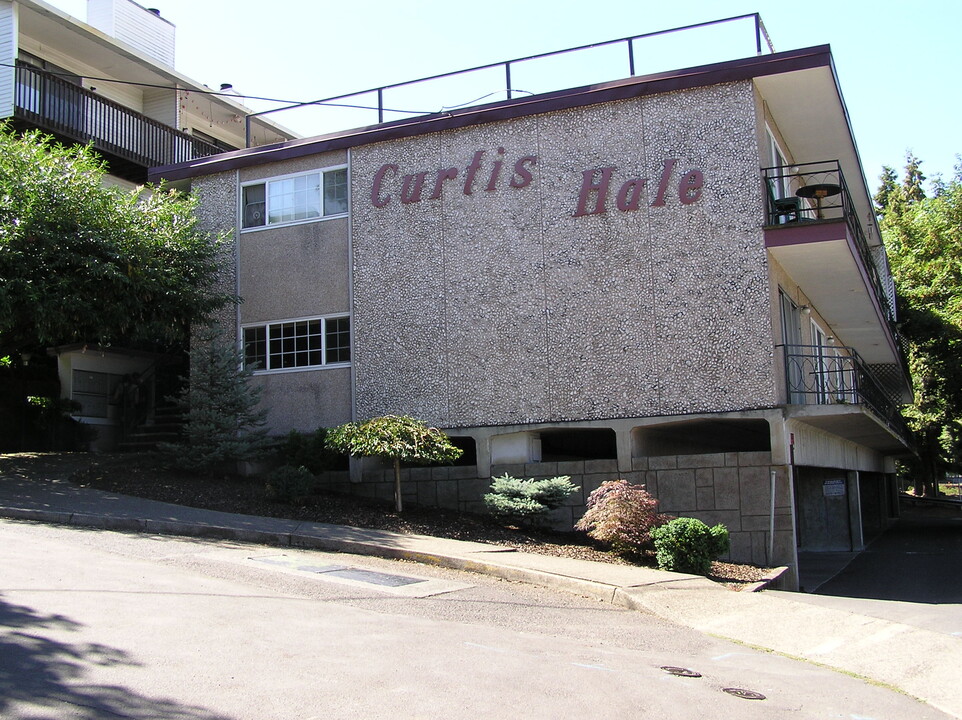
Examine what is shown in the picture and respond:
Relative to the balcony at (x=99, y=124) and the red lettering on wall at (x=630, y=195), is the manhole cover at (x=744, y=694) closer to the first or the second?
the red lettering on wall at (x=630, y=195)

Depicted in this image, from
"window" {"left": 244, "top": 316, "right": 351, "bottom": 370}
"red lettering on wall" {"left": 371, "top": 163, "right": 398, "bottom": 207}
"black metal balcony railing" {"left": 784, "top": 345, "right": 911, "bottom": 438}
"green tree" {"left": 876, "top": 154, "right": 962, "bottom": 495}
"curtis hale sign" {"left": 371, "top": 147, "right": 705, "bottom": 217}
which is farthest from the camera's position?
"green tree" {"left": 876, "top": 154, "right": 962, "bottom": 495}

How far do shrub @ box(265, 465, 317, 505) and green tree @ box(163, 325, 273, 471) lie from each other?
Answer: 1318mm

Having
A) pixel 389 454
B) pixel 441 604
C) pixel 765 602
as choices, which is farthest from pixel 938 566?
pixel 441 604

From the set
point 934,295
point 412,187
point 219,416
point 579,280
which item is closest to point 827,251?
point 579,280

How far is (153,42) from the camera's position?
28203 mm

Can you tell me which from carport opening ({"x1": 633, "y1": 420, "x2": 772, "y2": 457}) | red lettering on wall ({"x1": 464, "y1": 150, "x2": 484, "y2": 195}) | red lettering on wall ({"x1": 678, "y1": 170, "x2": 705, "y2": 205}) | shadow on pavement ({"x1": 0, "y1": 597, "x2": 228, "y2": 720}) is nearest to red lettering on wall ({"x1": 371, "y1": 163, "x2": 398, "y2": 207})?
red lettering on wall ({"x1": 464, "y1": 150, "x2": 484, "y2": 195})

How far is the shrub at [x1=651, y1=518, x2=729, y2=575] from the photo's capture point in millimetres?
12359

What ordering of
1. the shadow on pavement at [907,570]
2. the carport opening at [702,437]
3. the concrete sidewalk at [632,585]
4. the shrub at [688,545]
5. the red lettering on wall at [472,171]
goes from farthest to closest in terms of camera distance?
the red lettering on wall at [472,171] → the carport opening at [702,437] → the shadow on pavement at [907,570] → the shrub at [688,545] → the concrete sidewalk at [632,585]

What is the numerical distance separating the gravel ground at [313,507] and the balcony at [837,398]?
2723 millimetres

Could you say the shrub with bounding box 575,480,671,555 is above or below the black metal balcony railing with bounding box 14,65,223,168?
below

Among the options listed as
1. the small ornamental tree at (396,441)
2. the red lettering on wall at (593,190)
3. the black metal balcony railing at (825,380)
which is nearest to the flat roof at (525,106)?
the red lettering on wall at (593,190)

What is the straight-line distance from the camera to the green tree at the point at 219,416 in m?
16.1

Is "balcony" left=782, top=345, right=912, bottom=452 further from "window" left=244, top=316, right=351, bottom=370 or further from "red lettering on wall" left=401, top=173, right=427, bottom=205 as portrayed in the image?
"window" left=244, top=316, right=351, bottom=370

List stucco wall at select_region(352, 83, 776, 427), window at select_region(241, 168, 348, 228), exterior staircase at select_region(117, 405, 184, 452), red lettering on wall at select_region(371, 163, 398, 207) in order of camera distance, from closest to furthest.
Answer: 1. stucco wall at select_region(352, 83, 776, 427)
2. red lettering on wall at select_region(371, 163, 398, 207)
3. window at select_region(241, 168, 348, 228)
4. exterior staircase at select_region(117, 405, 184, 452)
